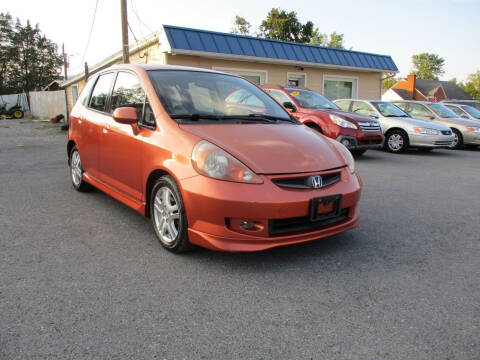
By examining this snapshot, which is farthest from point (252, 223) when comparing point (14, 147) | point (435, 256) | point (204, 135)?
point (14, 147)

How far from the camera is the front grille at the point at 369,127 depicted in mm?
8859

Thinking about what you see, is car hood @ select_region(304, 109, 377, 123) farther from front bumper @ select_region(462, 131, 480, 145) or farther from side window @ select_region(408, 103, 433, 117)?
front bumper @ select_region(462, 131, 480, 145)

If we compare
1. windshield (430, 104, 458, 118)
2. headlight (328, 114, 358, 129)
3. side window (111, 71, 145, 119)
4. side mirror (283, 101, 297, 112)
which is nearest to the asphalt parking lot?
side window (111, 71, 145, 119)

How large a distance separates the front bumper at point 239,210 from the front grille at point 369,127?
635 centimetres

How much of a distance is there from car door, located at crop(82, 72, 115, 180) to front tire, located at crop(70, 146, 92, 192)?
30 cm

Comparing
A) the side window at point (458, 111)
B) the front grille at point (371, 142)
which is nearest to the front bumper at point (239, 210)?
the front grille at point (371, 142)

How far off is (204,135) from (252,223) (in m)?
0.83

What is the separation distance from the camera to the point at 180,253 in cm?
325

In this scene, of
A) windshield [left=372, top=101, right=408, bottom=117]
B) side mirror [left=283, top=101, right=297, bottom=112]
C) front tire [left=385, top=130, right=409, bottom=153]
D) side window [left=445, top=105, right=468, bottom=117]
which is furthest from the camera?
side window [left=445, top=105, right=468, bottom=117]

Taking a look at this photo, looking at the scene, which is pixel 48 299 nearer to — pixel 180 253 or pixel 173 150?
pixel 180 253

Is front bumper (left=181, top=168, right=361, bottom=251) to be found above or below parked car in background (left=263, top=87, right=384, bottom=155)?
below

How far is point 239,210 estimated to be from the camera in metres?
2.81

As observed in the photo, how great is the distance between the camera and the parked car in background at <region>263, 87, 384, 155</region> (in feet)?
28.4

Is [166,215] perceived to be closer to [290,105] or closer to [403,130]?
[290,105]
